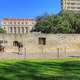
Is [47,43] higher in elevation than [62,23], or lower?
lower

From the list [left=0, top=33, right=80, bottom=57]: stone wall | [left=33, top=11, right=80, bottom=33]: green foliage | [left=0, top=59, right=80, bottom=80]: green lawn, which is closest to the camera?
[left=0, top=59, right=80, bottom=80]: green lawn

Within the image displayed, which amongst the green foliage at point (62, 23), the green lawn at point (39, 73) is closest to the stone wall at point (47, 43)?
the green foliage at point (62, 23)

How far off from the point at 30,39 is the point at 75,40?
549 centimetres

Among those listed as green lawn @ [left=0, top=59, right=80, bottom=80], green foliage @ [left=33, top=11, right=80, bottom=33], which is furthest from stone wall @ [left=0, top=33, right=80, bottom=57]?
green lawn @ [left=0, top=59, right=80, bottom=80]

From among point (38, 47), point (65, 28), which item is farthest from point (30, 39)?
point (65, 28)

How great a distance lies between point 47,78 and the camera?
434 inches

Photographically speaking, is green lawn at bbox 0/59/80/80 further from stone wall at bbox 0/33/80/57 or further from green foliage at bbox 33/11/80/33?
green foliage at bbox 33/11/80/33

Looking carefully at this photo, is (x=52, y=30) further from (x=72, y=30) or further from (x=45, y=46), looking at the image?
(x=45, y=46)

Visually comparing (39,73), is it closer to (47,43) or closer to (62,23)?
(47,43)

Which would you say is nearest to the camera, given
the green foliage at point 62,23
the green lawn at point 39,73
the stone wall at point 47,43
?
the green lawn at point 39,73

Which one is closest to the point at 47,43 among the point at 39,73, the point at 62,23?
the point at 62,23

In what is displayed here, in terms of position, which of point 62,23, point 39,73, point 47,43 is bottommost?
point 39,73

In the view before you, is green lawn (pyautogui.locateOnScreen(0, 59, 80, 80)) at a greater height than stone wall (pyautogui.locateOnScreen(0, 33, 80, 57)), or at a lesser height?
lesser

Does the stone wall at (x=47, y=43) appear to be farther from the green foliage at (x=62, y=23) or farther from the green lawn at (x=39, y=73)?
the green lawn at (x=39, y=73)
